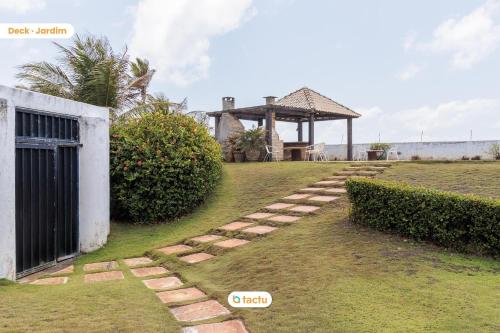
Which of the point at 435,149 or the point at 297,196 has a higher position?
the point at 435,149

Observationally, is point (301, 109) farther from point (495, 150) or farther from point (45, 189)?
point (45, 189)

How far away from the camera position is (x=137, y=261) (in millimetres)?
6707

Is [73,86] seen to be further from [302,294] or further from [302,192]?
[302,294]

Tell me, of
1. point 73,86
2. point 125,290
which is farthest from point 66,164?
point 73,86

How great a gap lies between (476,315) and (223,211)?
20.3 feet

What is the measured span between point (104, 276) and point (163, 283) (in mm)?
1069

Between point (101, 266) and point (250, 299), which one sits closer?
point (250, 299)

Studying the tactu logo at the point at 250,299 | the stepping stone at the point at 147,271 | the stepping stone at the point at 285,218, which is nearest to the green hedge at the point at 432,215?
the stepping stone at the point at 285,218

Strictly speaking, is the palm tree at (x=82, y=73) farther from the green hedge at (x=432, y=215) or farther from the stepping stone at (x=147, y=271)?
the green hedge at (x=432, y=215)

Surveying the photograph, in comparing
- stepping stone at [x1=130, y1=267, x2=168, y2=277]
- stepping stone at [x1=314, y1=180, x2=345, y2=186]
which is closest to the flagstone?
stepping stone at [x1=314, y1=180, x2=345, y2=186]

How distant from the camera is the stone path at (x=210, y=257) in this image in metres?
4.06

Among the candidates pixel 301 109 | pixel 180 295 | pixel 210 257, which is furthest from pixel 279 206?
pixel 301 109

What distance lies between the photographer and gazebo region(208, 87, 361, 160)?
17.8 metres

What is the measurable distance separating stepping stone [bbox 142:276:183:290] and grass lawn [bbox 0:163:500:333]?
0.57ft
